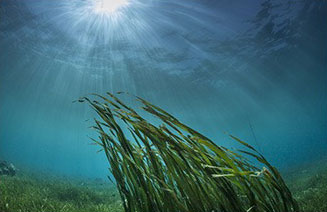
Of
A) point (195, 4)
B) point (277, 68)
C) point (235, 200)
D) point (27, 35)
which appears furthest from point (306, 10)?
point (27, 35)

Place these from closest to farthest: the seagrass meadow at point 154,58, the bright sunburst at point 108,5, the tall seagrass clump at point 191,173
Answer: the tall seagrass clump at point 191,173 → the seagrass meadow at point 154,58 → the bright sunburst at point 108,5

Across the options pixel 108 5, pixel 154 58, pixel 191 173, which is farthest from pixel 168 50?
pixel 191 173

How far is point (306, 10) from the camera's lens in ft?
67.5

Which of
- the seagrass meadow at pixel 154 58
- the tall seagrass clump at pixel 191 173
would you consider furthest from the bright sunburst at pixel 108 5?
the tall seagrass clump at pixel 191 173

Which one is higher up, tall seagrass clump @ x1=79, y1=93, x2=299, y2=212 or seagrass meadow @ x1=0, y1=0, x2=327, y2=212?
seagrass meadow @ x1=0, y1=0, x2=327, y2=212

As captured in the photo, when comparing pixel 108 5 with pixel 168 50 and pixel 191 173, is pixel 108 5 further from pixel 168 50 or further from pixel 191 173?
pixel 191 173

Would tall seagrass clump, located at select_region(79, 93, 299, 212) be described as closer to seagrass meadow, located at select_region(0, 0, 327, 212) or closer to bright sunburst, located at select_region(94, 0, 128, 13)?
seagrass meadow, located at select_region(0, 0, 327, 212)

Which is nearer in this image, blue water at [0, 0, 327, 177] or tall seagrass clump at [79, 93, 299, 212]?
tall seagrass clump at [79, 93, 299, 212]

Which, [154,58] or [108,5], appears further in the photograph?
[154,58]

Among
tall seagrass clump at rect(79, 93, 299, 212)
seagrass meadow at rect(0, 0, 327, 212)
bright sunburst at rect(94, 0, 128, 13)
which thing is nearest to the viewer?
tall seagrass clump at rect(79, 93, 299, 212)

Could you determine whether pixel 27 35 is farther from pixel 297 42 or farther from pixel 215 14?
pixel 297 42

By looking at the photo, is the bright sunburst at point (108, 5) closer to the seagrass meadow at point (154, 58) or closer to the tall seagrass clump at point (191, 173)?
the seagrass meadow at point (154, 58)

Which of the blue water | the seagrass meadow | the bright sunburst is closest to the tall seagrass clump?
the seagrass meadow

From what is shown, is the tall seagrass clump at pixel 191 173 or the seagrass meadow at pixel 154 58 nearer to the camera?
the tall seagrass clump at pixel 191 173
